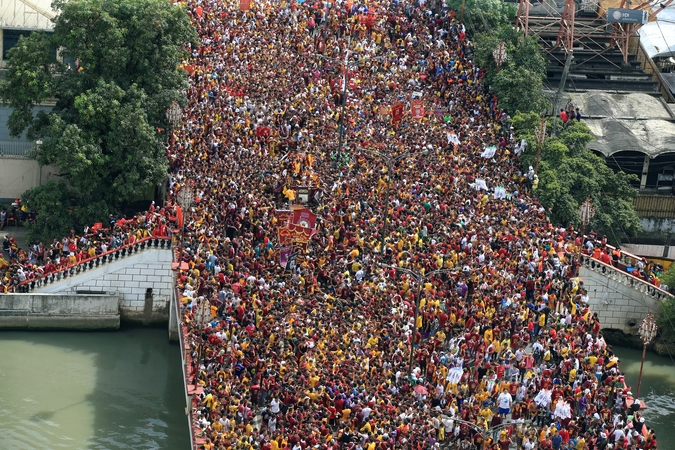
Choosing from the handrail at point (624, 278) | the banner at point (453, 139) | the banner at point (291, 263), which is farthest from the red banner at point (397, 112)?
the banner at point (291, 263)

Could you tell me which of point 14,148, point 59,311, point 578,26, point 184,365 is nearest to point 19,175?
point 14,148

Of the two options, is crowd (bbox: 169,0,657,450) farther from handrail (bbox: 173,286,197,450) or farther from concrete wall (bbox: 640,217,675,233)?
concrete wall (bbox: 640,217,675,233)

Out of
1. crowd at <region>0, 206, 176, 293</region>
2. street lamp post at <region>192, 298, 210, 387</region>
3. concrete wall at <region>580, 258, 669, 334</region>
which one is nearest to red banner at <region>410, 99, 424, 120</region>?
concrete wall at <region>580, 258, 669, 334</region>

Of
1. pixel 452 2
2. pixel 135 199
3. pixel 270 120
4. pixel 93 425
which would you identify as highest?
pixel 452 2

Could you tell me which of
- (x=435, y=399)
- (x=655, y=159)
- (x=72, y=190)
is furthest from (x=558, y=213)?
(x=72, y=190)

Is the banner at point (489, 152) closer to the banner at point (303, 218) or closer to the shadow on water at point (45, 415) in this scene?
the banner at point (303, 218)

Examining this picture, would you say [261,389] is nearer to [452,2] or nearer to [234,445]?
[234,445]

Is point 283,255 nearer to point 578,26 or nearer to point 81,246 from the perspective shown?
point 81,246
